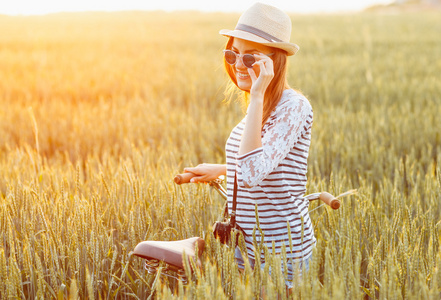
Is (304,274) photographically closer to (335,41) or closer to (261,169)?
(261,169)

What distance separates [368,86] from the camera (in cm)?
659

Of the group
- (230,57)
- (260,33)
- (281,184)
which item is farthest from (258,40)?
(281,184)

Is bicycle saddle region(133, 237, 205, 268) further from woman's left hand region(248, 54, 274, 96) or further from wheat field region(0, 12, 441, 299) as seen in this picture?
woman's left hand region(248, 54, 274, 96)

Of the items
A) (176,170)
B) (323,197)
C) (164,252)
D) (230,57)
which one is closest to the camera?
(164,252)

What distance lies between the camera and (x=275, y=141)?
1.57 metres

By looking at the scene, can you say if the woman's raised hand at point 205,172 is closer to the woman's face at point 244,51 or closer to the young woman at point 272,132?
the young woman at point 272,132

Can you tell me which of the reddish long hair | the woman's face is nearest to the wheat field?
the reddish long hair

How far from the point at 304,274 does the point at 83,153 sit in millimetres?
3259

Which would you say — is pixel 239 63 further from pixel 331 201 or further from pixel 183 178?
pixel 331 201

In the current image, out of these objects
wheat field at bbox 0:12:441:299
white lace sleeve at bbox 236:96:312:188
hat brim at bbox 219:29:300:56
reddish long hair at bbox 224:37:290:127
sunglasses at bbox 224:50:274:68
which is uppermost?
hat brim at bbox 219:29:300:56

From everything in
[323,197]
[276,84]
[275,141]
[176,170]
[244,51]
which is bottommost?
[176,170]

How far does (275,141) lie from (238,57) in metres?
0.36

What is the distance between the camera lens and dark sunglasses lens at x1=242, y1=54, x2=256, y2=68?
1.65 meters

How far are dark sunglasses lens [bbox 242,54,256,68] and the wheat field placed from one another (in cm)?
62
